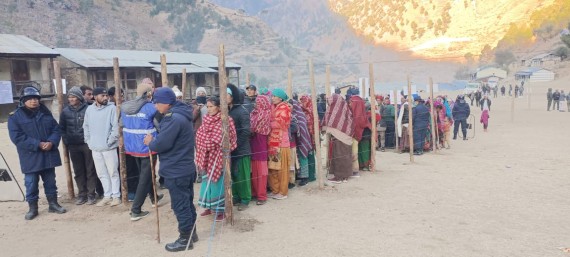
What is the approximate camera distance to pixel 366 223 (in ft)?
16.3

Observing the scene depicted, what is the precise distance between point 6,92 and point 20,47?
341 centimetres

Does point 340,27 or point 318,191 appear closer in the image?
point 318,191

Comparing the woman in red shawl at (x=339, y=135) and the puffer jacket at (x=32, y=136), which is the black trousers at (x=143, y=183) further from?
the woman in red shawl at (x=339, y=135)

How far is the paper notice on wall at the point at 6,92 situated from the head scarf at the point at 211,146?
21149 mm

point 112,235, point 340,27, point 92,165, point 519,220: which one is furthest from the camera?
point 340,27

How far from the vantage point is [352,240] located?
14.6 feet

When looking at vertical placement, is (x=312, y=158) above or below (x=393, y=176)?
above

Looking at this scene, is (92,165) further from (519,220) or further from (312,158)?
(519,220)

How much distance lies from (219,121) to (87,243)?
2.04 metres

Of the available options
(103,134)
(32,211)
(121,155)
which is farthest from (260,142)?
(32,211)

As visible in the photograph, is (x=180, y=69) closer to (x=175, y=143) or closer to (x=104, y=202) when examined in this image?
(x=104, y=202)

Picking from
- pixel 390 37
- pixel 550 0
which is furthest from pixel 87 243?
pixel 390 37

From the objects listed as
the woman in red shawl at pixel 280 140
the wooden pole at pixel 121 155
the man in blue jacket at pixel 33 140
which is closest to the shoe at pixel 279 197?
the woman in red shawl at pixel 280 140

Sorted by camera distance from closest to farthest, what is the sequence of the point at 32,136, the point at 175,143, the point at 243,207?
the point at 175,143 → the point at 32,136 → the point at 243,207
